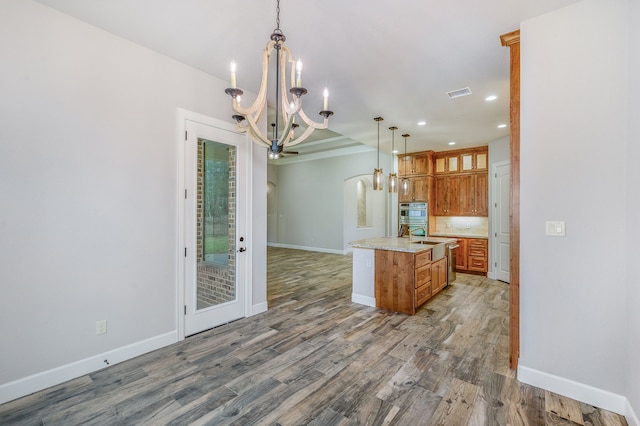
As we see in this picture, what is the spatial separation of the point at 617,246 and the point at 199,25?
3.74m

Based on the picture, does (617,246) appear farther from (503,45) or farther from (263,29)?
(263,29)

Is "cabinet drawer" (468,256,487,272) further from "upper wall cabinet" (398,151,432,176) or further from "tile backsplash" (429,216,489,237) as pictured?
"upper wall cabinet" (398,151,432,176)

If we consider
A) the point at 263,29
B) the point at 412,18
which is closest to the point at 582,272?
the point at 412,18

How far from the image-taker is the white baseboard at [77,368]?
2.13 m

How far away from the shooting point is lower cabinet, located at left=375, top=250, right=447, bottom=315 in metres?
3.96

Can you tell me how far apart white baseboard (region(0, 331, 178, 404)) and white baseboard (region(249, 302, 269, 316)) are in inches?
39.6

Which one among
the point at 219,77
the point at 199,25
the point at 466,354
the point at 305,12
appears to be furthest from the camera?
the point at 219,77

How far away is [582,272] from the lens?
2139 millimetres

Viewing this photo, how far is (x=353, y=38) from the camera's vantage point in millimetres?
2641

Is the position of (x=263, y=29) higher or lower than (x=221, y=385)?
higher

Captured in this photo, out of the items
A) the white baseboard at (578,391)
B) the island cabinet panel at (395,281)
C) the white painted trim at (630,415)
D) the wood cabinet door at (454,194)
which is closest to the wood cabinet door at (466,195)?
the wood cabinet door at (454,194)

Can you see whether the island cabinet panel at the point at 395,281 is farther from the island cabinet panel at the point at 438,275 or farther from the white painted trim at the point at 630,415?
the white painted trim at the point at 630,415

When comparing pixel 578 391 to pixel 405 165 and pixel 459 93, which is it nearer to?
pixel 459 93

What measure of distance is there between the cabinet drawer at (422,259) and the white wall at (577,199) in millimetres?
1697
